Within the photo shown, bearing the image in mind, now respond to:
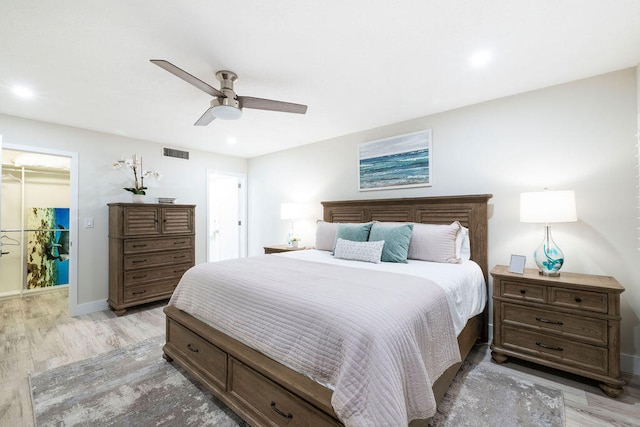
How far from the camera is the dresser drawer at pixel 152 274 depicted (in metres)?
3.56

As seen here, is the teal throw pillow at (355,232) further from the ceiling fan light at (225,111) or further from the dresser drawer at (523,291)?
the ceiling fan light at (225,111)

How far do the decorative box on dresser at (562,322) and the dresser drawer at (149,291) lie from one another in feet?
13.2

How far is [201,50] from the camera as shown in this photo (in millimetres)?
1935

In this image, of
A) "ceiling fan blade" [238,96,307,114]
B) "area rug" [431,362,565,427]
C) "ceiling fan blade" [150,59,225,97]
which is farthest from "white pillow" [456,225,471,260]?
"ceiling fan blade" [150,59,225,97]

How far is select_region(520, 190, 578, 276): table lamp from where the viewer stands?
2.10m

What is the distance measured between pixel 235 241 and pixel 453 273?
4.50 metres

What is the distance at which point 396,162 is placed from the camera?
3.45 m

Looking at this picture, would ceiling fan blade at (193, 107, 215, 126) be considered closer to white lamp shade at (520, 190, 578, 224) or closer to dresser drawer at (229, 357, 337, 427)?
dresser drawer at (229, 357, 337, 427)

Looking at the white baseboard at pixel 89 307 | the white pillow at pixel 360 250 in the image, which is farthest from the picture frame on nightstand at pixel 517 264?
the white baseboard at pixel 89 307

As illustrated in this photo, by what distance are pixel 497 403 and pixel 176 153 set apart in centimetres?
505

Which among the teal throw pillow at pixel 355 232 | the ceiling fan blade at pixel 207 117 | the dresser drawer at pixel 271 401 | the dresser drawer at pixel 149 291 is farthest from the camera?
the dresser drawer at pixel 149 291

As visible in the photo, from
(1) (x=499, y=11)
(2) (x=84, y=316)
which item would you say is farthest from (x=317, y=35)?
(2) (x=84, y=316)

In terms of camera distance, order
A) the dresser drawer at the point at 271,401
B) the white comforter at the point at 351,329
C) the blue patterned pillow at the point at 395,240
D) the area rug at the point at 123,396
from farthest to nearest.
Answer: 1. the blue patterned pillow at the point at 395,240
2. the area rug at the point at 123,396
3. the dresser drawer at the point at 271,401
4. the white comforter at the point at 351,329

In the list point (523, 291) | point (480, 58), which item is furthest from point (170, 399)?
point (480, 58)
